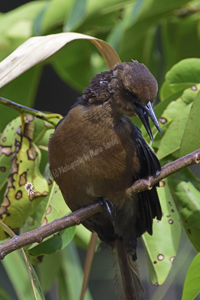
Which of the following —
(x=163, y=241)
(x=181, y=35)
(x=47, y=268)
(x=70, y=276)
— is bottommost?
(x=70, y=276)

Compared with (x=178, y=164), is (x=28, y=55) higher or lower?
higher

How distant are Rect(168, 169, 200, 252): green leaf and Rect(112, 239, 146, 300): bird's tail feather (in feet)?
1.53

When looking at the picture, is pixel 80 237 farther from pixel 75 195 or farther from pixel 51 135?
pixel 51 135

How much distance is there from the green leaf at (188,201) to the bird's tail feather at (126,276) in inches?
18.4

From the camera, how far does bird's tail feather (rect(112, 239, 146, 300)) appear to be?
1659mm

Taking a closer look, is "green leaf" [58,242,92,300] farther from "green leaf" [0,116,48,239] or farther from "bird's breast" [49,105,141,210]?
"green leaf" [0,116,48,239]

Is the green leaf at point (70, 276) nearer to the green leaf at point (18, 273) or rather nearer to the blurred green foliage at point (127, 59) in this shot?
the blurred green foliage at point (127, 59)

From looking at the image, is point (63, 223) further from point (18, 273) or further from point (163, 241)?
point (18, 273)

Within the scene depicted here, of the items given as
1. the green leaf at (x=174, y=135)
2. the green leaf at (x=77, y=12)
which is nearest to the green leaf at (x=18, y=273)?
the green leaf at (x=174, y=135)

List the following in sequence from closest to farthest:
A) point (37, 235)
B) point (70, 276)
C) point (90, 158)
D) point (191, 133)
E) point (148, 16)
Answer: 1. point (37, 235)
2. point (191, 133)
3. point (90, 158)
4. point (148, 16)
5. point (70, 276)

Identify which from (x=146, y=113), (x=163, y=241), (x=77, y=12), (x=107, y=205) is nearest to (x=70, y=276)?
(x=107, y=205)

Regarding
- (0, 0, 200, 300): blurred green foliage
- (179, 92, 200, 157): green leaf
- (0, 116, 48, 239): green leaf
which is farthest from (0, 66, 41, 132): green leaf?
(179, 92, 200, 157): green leaf

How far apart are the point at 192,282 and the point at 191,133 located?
39cm

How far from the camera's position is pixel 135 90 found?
4.32ft
